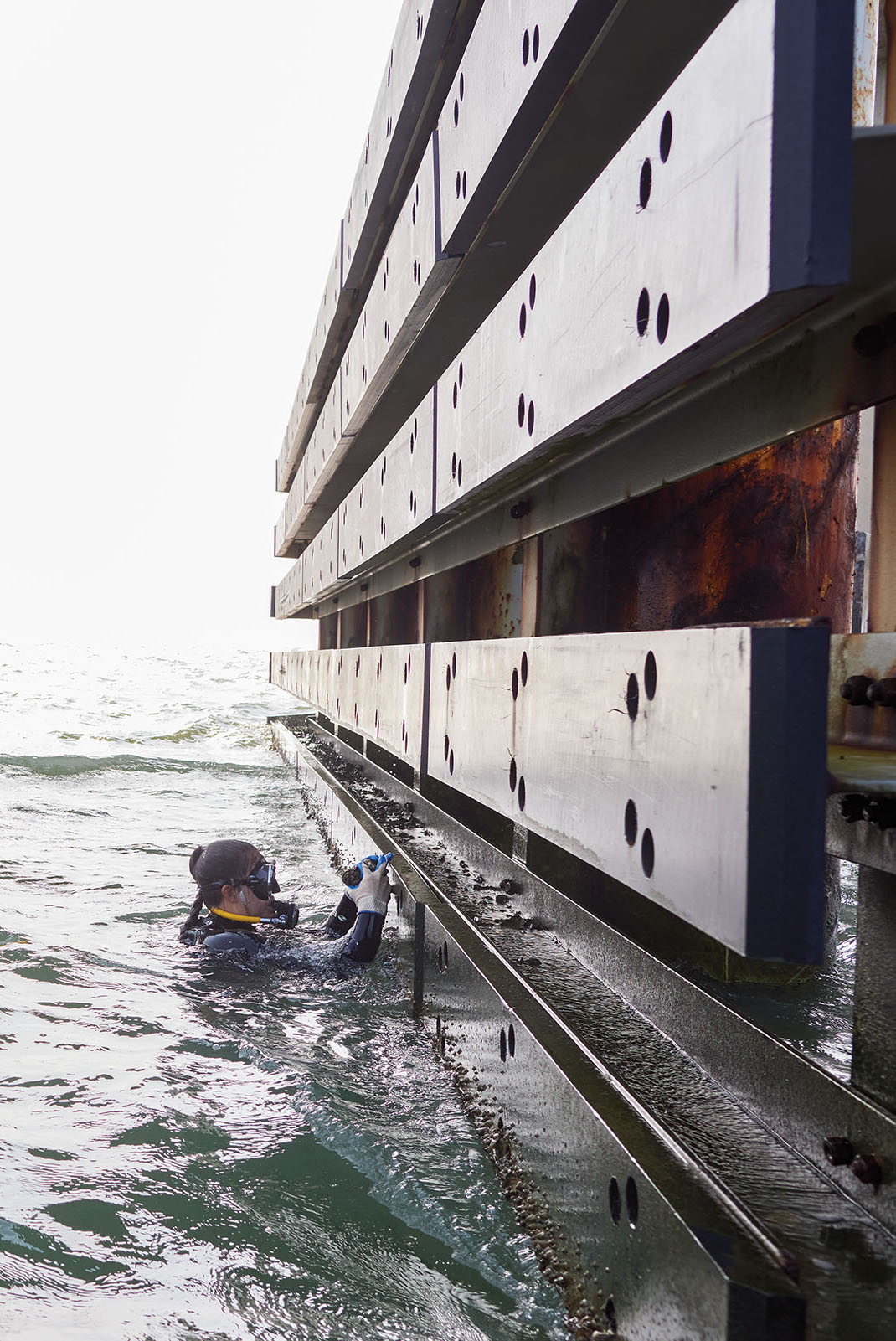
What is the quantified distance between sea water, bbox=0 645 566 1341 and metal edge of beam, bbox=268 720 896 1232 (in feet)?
1.79

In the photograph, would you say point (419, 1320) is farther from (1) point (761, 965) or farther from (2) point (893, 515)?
(1) point (761, 965)

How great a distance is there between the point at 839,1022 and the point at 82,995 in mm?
2857

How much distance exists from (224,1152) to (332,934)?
182 centimetres

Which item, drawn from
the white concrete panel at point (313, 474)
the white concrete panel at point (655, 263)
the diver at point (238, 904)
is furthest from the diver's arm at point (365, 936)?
the white concrete panel at point (313, 474)

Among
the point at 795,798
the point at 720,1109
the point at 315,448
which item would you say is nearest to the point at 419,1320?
the point at 720,1109

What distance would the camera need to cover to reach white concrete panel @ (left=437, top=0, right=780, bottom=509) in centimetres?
124

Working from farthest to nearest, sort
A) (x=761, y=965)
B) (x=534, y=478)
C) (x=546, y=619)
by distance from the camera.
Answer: (x=761, y=965) → (x=546, y=619) → (x=534, y=478)

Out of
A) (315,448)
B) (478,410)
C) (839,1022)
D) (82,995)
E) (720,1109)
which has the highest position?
(315,448)

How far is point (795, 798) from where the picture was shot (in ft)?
3.93

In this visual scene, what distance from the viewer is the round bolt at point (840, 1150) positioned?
5.85ft

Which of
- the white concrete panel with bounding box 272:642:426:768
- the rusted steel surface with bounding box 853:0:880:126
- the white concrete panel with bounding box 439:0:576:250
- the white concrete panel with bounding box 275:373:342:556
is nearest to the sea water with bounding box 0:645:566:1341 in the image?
the white concrete panel with bounding box 272:642:426:768

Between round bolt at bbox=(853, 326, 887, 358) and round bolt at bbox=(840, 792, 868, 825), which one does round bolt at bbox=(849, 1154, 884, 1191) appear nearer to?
round bolt at bbox=(840, 792, 868, 825)

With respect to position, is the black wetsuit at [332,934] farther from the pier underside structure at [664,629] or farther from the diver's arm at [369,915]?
the pier underside structure at [664,629]

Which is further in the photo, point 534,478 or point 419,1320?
point 534,478
